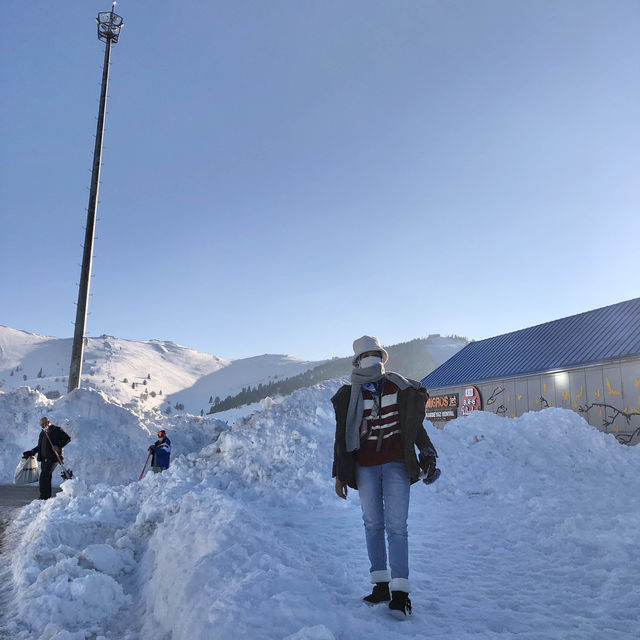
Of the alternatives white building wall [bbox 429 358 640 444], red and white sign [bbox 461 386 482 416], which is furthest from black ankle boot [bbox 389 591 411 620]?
red and white sign [bbox 461 386 482 416]

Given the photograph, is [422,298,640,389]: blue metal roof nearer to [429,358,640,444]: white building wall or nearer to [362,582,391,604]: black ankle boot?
[429,358,640,444]: white building wall

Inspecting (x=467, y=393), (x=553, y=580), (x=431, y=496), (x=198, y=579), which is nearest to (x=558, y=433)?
(x=431, y=496)

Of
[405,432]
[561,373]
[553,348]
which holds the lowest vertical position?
[405,432]

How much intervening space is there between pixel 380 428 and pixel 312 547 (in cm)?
238

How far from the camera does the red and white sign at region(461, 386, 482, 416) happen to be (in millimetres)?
20781

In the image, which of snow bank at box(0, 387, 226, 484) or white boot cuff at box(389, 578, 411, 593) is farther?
snow bank at box(0, 387, 226, 484)

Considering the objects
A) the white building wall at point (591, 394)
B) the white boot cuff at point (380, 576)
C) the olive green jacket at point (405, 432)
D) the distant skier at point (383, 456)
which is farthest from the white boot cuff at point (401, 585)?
the white building wall at point (591, 394)

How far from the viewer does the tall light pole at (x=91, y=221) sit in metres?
18.6

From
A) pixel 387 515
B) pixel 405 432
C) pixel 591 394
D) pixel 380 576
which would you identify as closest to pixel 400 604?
pixel 380 576

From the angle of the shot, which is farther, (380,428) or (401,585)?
(380,428)

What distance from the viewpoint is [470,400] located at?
21219 mm

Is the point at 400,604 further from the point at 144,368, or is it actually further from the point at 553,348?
the point at 144,368

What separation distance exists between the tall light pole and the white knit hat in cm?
1700

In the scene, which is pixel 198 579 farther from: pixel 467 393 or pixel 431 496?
pixel 467 393
